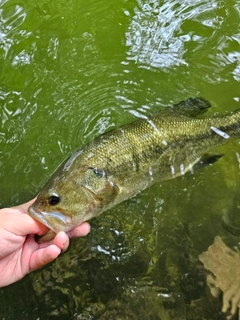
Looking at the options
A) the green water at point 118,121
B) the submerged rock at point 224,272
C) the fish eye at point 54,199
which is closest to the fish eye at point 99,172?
the fish eye at point 54,199

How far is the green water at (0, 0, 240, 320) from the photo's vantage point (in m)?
2.99

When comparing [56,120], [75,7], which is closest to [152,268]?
[56,120]

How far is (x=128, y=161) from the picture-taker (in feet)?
8.81

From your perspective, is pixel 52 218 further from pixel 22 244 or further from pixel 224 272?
pixel 224 272

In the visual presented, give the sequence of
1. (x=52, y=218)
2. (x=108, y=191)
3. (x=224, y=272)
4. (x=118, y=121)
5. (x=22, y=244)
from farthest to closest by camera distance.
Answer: (x=118, y=121), (x=224, y=272), (x=108, y=191), (x=22, y=244), (x=52, y=218)

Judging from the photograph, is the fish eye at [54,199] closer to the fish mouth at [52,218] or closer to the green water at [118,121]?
the fish mouth at [52,218]

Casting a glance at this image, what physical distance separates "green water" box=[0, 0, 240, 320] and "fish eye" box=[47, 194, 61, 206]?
2.64ft

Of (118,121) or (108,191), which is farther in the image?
(118,121)

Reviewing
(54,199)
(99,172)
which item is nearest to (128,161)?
(99,172)

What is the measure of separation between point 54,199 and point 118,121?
1351 mm

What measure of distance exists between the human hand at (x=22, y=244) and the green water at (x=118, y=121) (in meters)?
0.51

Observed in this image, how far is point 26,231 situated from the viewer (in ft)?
7.76

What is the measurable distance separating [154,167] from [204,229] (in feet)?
2.59

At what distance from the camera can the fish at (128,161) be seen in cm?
246
